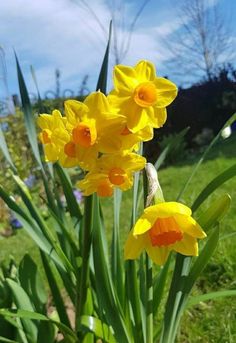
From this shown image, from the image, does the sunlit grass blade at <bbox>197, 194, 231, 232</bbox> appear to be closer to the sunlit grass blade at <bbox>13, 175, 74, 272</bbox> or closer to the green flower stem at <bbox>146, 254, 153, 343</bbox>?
the green flower stem at <bbox>146, 254, 153, 343</bbox>

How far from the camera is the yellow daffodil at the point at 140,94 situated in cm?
82

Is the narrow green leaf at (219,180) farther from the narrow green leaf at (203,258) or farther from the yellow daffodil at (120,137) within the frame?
the yellow daffodil at (120,137)

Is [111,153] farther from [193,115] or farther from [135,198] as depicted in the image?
[193,115]

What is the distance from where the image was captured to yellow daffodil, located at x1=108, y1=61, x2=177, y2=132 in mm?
823

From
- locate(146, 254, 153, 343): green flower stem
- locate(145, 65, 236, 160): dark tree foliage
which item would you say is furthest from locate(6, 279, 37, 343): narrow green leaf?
locate(145, 65, 236, 160): dark tree foliage

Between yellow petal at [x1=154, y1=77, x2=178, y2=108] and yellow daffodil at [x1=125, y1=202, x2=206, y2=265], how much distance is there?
0.16 meters

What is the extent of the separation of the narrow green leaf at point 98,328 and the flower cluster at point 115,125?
37 centimetres

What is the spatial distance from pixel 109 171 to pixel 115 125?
76mm

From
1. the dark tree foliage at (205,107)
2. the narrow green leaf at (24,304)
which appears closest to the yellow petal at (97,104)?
the narrow green leaf at (24,304)

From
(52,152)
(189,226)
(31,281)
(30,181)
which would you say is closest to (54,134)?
(52,152)

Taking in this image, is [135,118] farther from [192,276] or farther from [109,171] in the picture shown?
[192,276]

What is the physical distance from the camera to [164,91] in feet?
2.77

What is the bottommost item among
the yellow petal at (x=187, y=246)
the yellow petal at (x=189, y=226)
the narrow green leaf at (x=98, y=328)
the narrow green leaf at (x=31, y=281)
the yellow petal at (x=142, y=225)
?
the narrow green leaf at (x=31, y=281)

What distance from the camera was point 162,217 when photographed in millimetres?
829
